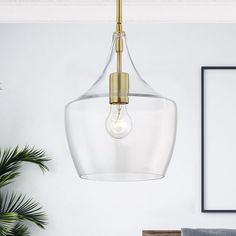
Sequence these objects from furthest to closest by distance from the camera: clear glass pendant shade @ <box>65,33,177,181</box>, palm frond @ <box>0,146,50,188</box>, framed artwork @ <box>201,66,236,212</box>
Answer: framed artwork @ <box>201,66,236,212</box> < palm frond @ <box>0,146,50,188</box> < clear glass pendant shade @ <box>65,33,177,181</box>

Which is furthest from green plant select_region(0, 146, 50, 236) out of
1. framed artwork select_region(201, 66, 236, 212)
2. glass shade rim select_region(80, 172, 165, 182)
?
glass shade rim select_region(80, 172, 165, 182)

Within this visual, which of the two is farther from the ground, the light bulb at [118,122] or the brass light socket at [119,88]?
the brass light socket at [119,88]

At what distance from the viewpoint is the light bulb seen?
3.07 ft

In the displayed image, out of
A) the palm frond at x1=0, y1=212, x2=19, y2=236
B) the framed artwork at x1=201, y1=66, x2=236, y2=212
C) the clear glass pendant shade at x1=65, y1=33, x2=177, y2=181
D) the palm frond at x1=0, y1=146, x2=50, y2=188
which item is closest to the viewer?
the clear glass pendant shade at x1=65, y1=33, x2=177, y2=181

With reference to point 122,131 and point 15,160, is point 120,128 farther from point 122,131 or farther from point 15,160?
point 15,160

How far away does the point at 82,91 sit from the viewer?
9.22 feet

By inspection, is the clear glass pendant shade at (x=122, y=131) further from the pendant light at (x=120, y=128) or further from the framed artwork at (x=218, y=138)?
→ the framed artwork at (x=218, y=138)

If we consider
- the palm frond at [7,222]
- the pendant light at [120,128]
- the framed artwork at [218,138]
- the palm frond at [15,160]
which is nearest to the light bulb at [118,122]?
the pendant light at [120,128]

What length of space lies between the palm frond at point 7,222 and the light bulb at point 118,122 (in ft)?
5.42

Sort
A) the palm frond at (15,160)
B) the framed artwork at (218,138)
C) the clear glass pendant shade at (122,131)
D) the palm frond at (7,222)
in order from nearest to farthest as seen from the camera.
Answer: the clear glass pendant shade at (122,131) < the palm frond at (7,222) < the palm frond at (15,160) < the framed artwork at (218,138)

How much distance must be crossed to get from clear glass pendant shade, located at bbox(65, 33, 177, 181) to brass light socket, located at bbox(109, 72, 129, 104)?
0.4 inches

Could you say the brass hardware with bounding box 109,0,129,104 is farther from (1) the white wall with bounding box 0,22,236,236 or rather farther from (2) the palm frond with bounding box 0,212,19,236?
(1) the white wall with bounding box 0,22,236,236

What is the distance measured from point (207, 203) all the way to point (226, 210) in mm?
114

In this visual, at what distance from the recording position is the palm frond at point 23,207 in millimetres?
2703
